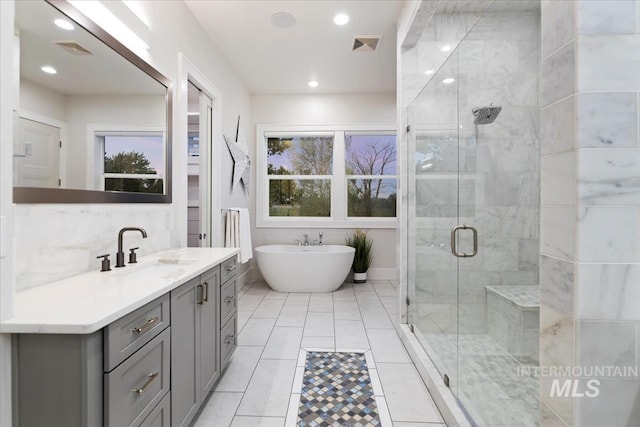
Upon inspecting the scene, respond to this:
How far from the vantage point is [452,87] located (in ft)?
7.09

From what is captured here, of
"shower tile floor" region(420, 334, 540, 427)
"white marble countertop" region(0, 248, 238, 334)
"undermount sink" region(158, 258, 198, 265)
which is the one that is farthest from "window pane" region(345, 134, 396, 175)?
"white marble countertop" region(0, 248, 238, 334)

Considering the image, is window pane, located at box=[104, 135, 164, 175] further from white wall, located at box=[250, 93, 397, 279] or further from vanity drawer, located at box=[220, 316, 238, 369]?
white wall, located at box=[250, 93, 397, 279]

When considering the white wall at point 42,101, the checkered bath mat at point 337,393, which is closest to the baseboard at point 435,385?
the checkered bath mat at point 337,393

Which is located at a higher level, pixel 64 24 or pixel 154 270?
pixel 64 24

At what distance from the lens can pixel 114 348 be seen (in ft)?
3.23

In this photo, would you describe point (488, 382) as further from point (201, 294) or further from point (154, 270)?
point (154, 270)

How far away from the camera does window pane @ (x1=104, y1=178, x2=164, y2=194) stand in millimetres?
1728

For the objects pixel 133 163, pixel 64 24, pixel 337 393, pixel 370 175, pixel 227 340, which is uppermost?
pixel 64 24

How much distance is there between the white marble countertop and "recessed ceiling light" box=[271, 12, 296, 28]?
224 centimetres

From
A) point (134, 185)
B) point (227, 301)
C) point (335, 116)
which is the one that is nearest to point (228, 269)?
point (227, 301)

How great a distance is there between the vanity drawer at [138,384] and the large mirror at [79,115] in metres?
0.78

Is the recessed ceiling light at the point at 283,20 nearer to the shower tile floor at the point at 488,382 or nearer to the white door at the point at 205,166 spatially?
the white door at the point at 205,166

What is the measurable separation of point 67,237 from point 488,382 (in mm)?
2370

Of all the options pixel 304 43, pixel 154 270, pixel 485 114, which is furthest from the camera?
pixel 304 43
